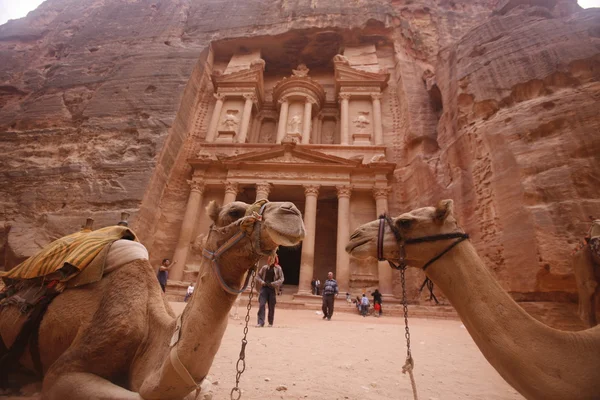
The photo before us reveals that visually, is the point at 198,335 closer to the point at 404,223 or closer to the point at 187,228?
the point at 404,223

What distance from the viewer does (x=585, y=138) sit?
769cm

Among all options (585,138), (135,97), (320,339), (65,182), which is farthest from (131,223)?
(585,138)

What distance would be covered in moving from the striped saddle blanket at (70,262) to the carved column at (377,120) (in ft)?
55.7

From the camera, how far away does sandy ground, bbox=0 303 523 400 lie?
2.99 m

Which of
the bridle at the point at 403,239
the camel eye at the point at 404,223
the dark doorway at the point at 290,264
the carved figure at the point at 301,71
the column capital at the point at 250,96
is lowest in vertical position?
the bridle at the point at 403,239

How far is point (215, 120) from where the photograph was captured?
66.0 ft

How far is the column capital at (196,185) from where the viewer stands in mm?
16469

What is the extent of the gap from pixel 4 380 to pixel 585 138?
11.5 metres

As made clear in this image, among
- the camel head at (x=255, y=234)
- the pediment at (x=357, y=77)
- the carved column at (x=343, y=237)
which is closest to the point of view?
the camel head at (x=255, y=234)

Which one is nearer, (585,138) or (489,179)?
(585,138)

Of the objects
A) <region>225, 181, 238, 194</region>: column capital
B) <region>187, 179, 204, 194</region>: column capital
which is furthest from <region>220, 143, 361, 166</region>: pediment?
<region>187, 179, 204, 194</region>: column capital

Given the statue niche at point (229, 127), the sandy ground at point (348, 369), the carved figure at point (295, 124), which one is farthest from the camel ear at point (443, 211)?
the statue niche at point (229, 127)

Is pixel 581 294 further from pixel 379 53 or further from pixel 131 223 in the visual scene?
pixel 379 53

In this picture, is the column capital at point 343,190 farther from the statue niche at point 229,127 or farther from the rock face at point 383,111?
the statue niche at point 229,127
